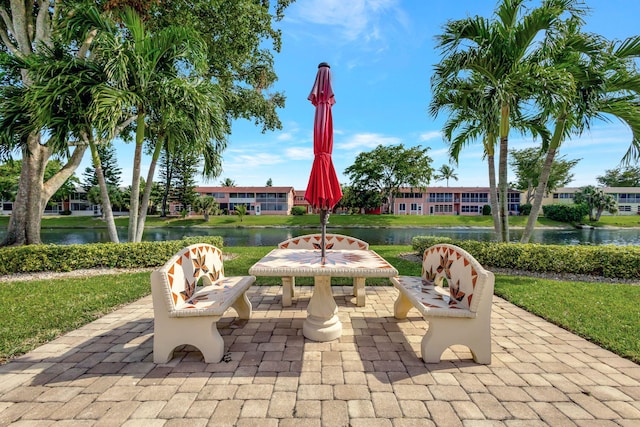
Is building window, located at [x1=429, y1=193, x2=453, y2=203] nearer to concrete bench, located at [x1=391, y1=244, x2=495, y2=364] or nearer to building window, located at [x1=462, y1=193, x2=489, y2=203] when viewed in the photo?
building window, located at [x1=462, y1=193, x2=489, y2=203]

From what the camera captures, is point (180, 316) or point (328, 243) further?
point (328, 243)

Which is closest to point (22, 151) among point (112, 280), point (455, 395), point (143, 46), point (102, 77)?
point (102, 77)

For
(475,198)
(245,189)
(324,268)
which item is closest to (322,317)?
(324,268)

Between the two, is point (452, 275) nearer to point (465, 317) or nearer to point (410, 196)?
point (465, 317)

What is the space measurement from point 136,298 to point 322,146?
405cm

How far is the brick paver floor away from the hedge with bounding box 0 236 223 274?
3918 millimetres

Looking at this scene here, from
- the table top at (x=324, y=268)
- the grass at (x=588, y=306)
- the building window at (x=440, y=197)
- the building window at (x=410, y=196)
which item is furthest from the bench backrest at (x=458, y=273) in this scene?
the building window at (x=440, y=197)

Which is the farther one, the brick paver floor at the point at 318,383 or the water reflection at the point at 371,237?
the water reflection at the point at 371,237

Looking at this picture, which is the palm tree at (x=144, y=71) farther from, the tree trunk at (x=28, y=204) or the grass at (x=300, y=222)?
the grass at (x=300, y=222)

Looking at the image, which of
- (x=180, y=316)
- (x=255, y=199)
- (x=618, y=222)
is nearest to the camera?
(x=180, y=316)

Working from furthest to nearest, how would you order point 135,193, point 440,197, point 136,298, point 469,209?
point 440,197 < point 469,209 < point 135,193 < point 136,298

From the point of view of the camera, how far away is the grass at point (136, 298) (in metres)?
3.16

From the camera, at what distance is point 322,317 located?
3195 mm

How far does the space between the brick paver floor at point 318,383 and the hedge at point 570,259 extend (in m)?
3.70
